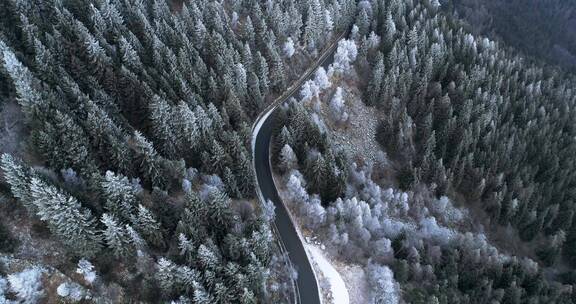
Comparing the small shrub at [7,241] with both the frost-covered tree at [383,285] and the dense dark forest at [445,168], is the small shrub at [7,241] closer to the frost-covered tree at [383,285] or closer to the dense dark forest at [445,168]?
the dense dark forest at [445,168]

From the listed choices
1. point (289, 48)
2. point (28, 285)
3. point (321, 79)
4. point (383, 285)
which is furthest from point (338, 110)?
point (28, 285)

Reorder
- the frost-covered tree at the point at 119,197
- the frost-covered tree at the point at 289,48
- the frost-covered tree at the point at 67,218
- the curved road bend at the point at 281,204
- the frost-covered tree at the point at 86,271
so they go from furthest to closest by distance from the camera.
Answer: the frost-covered tree at the point at 289,48, the curved road bend at the point at 281,204, the frost-covered tree at the point at 119,197, the frost-covered tree at the point at 86,271, the frost-covered tree at the point at 67,218

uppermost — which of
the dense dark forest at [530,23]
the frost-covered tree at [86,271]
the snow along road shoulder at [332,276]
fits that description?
the dense dark forest at [530,23]

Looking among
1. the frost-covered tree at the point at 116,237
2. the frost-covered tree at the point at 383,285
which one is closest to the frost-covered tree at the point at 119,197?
the frost-covered tree at the point at 116,237

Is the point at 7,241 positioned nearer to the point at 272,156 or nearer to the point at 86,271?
the point at 86,271

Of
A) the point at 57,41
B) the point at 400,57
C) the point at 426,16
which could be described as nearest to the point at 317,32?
the point at 400,57

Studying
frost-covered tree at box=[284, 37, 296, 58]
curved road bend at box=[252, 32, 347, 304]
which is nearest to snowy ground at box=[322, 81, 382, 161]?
curved road bend at box=[252, 32, 347, 304]

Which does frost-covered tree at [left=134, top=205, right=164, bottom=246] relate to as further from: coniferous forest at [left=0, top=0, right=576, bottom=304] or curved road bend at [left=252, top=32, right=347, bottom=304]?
curved road bend at [left=252, top=32, right=347, bottom=304]

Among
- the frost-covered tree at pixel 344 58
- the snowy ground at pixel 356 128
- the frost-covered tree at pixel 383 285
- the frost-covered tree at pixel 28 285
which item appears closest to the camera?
the frost-covered tree at pixel 28 285
